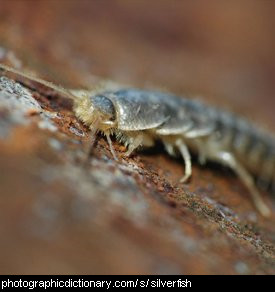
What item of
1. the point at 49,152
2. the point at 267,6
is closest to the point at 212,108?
the point at 267,6

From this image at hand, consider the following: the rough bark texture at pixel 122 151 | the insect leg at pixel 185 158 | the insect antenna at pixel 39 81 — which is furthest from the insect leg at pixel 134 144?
the insect antenna at pixel 39 81

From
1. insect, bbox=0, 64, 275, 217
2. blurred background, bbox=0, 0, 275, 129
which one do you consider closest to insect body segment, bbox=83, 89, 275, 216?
insect, bbox=0, 64, 275, 217

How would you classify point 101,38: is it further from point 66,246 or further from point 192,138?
point 66,246

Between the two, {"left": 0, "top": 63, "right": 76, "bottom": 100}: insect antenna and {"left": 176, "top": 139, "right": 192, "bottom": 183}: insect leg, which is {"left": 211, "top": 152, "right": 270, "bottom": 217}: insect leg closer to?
{"left": 176, "top": 139, "right": 192, "bottom": 183}: insect leg

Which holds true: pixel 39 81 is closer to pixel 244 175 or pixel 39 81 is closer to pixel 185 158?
pixel 185 158

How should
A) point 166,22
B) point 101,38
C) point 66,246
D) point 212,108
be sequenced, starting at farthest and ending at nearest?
point 166,22
point 101,38
point 212,108
point 66,246

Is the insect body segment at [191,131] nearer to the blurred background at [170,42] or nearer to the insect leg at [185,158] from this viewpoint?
the insect leg at [185,158]

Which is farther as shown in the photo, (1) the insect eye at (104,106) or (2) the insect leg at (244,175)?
(2) the insect leg at (244,175)

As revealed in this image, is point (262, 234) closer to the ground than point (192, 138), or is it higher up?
closer to the ground
